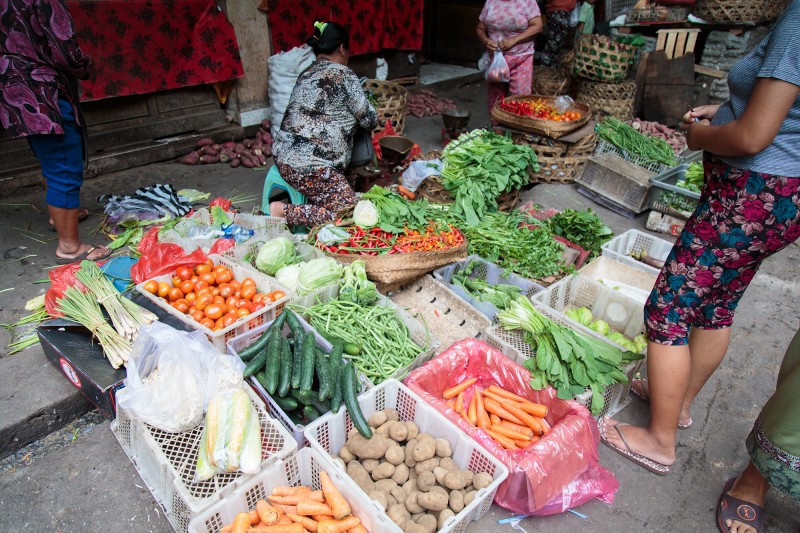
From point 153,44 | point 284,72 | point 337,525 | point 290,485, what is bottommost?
point 290,485

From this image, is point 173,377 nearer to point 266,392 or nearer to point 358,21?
point 266,392

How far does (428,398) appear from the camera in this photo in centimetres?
237

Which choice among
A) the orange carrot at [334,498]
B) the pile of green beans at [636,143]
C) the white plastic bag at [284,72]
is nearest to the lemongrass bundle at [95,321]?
the orange carrot at [334,498]

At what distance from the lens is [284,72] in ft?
19.2

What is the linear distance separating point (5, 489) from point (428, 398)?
1990mm

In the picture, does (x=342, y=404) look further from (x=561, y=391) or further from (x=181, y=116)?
(x=181, y=116)

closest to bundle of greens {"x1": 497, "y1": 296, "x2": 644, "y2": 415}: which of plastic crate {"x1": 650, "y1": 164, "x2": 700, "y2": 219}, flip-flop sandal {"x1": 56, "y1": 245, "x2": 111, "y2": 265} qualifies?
plastic crate {"x1": 650, "y1": 164, "x2": 700, "y2": 219}

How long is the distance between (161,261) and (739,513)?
11.2 ft

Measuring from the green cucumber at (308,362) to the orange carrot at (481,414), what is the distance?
2.81ft

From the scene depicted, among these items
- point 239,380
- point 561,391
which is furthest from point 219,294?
point 561,391

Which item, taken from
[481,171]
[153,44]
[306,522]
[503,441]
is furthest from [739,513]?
[153,44]

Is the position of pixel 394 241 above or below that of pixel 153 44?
below

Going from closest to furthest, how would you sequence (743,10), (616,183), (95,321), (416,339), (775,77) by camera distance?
1. (775,77)
2. (95,321)
3. (416,339)
4. (616,183)
5. (743,10)

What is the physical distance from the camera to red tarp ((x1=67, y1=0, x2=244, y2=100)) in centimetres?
486
